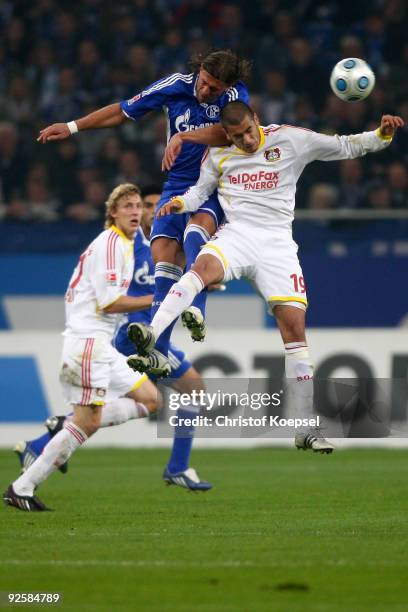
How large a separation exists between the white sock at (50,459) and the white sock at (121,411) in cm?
143

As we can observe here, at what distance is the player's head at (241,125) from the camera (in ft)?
29.1

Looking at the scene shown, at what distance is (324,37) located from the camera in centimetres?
1864

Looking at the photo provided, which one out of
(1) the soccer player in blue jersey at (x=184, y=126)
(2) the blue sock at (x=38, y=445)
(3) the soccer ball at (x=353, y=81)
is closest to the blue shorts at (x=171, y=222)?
(1) the soccer player in blue jersey at (x=184, y=126)

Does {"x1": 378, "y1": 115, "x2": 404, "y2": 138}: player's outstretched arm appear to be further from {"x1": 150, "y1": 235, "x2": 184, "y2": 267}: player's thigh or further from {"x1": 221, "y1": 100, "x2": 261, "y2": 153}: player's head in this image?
{"x1": 150, "y1": 235, "x2": 184, "y2": 267}: player's thigh

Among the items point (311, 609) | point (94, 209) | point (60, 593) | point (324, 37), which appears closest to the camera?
point (311, 609)

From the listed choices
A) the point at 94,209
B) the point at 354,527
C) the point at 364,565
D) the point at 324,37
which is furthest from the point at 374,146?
the point at 324,37

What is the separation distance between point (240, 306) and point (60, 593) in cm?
1019

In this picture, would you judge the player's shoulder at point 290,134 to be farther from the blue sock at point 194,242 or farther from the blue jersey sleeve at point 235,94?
the blue sock at point 194,242

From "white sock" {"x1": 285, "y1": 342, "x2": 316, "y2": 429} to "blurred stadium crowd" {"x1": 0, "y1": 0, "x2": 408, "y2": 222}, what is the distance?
688 cm

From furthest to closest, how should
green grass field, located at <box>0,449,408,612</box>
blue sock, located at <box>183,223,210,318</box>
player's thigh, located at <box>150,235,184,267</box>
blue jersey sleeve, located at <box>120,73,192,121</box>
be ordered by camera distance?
player's thigh, located at <box>150,235,184,267</box> → blue sock, located at <box>183,223,210,318</box> → blue jersey sleeve, located at <box>120,73,192,121</box> → green grass field, located at <box>0,449,408,612</box>

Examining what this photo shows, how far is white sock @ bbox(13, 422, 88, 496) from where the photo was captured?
9.20 meters

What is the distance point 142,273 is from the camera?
1202 centimetres

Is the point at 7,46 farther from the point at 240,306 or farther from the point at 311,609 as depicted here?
the point at 311,609

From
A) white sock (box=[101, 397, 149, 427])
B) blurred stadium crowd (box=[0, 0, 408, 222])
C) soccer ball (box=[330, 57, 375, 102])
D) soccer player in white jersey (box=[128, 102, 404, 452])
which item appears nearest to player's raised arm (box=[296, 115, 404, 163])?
soccer player in white jersey (box=[128, 102, 404, 452])
